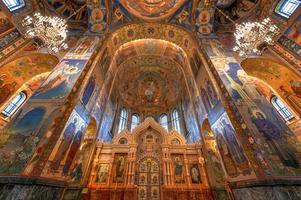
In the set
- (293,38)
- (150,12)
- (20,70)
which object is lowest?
(20,70)

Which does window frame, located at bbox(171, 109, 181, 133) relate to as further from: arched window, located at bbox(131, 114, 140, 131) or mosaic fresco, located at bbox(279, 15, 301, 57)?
mosaic fresco, located at bbox(279, 15, 301, 57)

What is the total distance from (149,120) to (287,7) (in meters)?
13.0

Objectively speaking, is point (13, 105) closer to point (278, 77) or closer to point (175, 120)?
point (175, 120)

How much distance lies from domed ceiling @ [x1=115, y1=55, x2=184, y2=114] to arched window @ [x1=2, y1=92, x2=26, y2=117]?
327 inches

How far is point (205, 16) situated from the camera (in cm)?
1246

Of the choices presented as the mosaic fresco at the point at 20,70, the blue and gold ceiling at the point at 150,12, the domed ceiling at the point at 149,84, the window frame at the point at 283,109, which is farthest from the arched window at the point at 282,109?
the mosaic fresco at the point at 20,70

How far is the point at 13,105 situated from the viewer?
37.4 feet

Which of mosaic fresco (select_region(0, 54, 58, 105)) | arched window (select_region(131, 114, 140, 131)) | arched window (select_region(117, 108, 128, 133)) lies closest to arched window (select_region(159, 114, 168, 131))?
arched window (select_region(131, 114, 140, 131))

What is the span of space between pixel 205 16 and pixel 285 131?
1032cm

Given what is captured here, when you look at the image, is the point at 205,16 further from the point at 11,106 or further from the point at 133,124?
the point at 11,106

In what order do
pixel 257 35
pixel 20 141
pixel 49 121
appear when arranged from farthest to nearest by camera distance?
1. pixel 257 35
2. pixel 49 121
3. pixel 20 141

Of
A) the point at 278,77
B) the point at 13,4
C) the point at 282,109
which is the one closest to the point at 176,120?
the point at 282,109

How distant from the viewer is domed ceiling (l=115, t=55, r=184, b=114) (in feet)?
57.2

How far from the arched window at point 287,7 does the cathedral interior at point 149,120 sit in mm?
74
